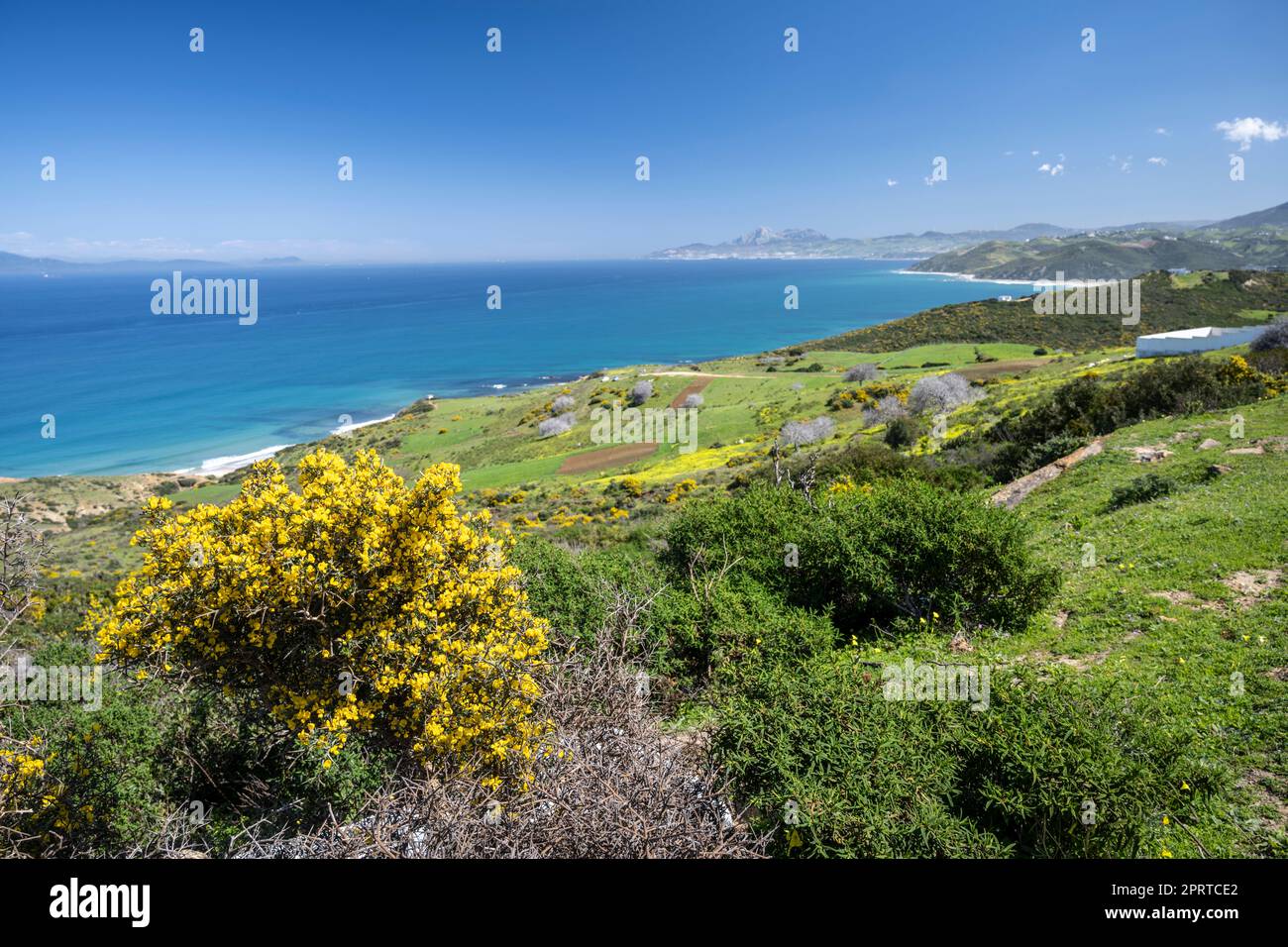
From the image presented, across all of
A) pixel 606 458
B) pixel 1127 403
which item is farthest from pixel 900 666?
pixel 606 458

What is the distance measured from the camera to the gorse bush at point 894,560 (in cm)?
1158

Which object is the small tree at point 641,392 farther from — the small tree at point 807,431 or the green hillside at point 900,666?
the green hillside at point 900,666

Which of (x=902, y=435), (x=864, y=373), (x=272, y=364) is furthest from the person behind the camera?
(x=272, y=364)

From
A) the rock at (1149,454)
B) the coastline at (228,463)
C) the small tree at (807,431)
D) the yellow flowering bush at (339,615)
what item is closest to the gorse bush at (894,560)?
the yellow flowering bush at (339,615)

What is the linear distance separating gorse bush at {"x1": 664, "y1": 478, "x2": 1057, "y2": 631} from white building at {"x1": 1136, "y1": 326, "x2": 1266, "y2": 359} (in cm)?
3779

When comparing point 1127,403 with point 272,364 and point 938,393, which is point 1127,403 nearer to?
point 938,393

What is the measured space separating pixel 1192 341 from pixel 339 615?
50.6m

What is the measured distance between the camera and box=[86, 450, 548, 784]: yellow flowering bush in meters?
5.59

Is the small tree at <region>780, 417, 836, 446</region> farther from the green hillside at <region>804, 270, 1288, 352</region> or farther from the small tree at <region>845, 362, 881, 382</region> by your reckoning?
the green hillside at <region>804, 270, 1288, 352</region>

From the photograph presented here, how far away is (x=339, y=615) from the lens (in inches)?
243

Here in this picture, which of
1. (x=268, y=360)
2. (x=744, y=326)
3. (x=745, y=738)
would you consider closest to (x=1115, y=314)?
(x=744, y=326)

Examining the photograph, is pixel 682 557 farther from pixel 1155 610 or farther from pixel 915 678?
pixel 1155 610

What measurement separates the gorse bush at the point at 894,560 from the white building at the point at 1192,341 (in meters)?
37.8

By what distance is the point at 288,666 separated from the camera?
625cm
